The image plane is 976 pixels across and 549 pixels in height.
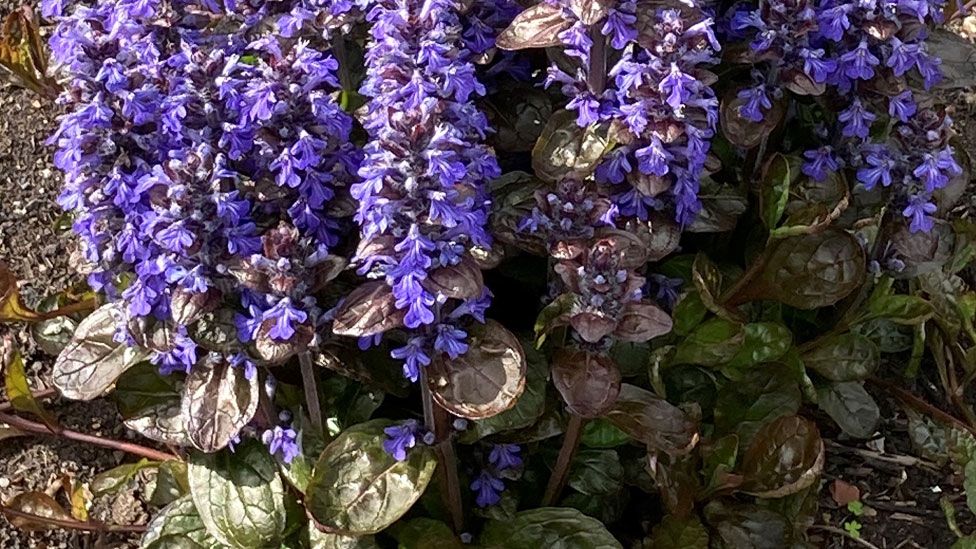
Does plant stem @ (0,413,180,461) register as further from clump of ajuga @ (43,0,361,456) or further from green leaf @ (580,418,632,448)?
green leaf @ (580,418,632,448)

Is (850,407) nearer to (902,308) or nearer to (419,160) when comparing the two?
(902,308)

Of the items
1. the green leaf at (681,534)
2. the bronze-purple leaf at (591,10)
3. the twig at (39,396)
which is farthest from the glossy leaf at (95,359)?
the green leaf at (681,534)

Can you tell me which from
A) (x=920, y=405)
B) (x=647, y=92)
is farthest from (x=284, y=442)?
(x=920, y=405)

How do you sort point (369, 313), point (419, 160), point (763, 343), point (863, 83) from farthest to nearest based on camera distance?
1. point (763, 343)
2. point (863, 83)
3. point (369, 313)
4. point (419, 160)

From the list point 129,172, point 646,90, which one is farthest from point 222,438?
point 646,90

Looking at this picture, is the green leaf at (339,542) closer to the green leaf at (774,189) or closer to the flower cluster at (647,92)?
the flower cluster at (647,92)

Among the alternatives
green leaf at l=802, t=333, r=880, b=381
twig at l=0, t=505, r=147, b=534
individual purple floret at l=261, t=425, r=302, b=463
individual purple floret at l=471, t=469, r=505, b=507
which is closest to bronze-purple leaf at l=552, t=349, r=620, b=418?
individual purple floret at l=471, t=469, r=505, b=507

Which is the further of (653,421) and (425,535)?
(425,535)
